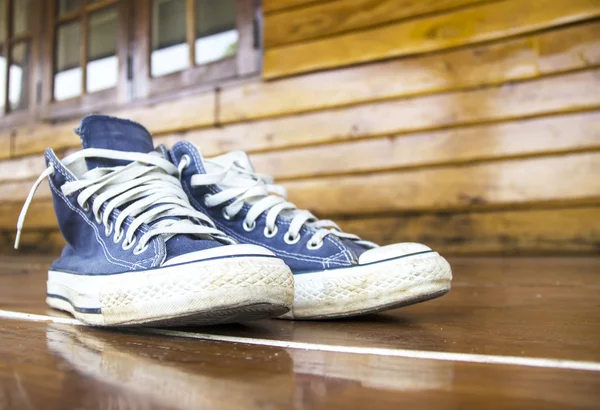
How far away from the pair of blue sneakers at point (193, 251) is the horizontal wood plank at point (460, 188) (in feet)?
5.12

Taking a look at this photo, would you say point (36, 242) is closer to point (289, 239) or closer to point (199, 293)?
point (289, 239)

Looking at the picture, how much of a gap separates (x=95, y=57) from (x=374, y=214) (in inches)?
81.5

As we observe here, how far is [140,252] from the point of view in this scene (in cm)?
60

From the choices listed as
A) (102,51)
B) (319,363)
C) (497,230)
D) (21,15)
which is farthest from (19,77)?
(319,363)

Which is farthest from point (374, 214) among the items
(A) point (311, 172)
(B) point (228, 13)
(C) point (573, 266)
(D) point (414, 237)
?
(B) point (228, 13)

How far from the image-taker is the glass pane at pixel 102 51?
3.16 metres

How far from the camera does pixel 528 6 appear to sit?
6.87 ft

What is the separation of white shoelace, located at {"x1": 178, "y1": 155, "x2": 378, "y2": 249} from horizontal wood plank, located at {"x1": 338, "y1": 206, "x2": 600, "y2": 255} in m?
1.59

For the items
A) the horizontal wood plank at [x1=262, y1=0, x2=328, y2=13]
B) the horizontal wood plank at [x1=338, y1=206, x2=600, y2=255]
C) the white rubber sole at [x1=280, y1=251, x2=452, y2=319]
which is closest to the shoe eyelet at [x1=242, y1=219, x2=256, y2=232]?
the white rubber sole at [x1=280, y1=251, x2=452, y2=319]

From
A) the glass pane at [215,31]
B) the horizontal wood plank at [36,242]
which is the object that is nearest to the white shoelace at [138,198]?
the glass pane at [215,31]

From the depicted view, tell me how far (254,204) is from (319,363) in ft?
1.19

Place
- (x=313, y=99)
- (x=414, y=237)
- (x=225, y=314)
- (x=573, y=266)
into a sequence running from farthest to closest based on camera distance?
(x=313, y=99) < (x=414, y=237) < (x=573, y=266) < (x=225, y=314)

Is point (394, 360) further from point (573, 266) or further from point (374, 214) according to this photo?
point (374, 214)

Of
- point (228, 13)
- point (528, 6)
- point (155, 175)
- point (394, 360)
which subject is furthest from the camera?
point (228, 13)
